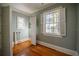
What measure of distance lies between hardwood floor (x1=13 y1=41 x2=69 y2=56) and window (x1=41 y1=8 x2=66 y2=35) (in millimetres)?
265

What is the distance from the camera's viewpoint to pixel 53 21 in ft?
3.72

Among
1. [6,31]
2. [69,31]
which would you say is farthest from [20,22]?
[69,31]

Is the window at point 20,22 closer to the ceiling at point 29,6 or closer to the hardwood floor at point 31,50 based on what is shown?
the ceiling at point 29,6

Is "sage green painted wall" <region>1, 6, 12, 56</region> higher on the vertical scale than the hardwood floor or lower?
higher

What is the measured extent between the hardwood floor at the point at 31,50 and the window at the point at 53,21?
0.27 meters

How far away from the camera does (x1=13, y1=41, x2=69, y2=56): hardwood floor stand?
3.67 ft

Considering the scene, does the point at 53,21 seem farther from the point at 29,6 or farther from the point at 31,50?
the point at 31,50

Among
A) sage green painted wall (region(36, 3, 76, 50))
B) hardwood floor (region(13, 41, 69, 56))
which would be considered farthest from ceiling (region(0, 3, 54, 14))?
hardwood floor (region(13, 41, 69, 56))

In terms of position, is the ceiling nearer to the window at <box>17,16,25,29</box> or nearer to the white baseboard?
the window at <box>17,16,25,29</box>

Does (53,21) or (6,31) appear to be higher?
(53,21)

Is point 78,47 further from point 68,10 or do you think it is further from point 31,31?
point 31,31

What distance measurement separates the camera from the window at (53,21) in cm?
111

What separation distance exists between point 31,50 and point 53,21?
0.55 m

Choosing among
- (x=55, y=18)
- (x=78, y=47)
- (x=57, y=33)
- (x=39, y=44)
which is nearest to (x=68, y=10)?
(x=55, y=18)
